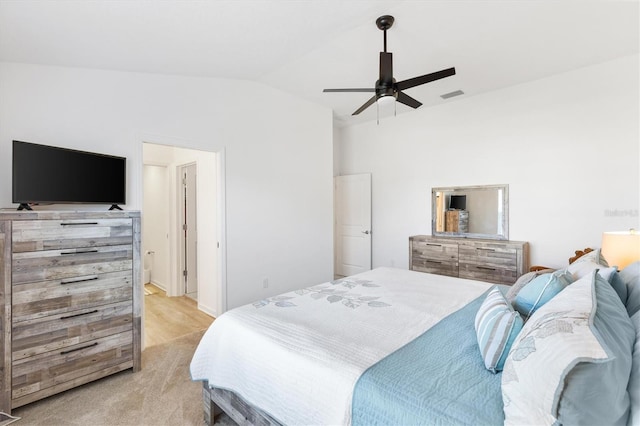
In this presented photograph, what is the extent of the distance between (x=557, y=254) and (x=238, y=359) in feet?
12.5

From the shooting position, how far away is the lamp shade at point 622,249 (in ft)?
6.46

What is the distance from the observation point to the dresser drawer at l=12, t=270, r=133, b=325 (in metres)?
1.97

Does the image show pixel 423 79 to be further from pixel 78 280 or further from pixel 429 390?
pixel 78 280

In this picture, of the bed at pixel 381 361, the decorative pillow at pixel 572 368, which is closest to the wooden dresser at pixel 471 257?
the bed at pixel 381 361

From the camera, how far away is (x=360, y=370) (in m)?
1.19

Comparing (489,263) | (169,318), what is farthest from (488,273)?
(169,318)

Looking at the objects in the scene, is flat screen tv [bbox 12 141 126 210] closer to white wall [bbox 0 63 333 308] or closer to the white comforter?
white wall [bbox 0 63 333 308]

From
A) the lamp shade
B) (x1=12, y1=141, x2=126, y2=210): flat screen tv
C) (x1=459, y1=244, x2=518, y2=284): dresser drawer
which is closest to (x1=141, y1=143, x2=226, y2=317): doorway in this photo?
(x1=12, y1=141, x2=126, y2=210): flat screen tv

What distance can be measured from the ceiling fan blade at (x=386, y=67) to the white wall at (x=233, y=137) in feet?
6.20

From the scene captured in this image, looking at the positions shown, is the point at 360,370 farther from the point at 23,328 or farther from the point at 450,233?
the point at 450,233

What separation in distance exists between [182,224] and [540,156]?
15.9 feet

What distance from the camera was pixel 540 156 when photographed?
3723 mm

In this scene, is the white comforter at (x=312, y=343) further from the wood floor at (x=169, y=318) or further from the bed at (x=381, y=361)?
the wood floor at (x=169, y=318)

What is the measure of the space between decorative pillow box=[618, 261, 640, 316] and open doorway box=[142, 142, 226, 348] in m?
3.28
